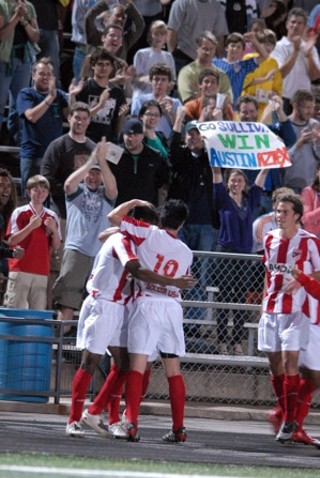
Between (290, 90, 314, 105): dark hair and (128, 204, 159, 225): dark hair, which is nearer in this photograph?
(128, 204, 159, 225): dark hair

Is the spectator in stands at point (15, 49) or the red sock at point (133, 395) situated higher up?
the spectator in stands at point (15, 49)

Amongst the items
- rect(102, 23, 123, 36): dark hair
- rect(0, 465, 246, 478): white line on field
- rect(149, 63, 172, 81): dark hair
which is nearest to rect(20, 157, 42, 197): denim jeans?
rect(149, 63, 172, 81): dark hair

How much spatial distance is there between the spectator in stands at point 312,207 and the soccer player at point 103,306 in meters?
4.49

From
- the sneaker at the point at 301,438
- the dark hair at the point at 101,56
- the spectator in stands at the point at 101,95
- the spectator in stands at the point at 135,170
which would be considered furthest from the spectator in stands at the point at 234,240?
the sneaker at the point at 301,438

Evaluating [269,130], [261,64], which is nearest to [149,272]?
[269,130]

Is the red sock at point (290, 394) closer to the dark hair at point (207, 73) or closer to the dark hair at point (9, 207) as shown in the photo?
the dark hair at point (9, 207)

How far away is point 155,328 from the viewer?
1173 centimetres

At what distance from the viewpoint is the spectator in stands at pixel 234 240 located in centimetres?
1576

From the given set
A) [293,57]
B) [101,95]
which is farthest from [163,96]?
[293,57]

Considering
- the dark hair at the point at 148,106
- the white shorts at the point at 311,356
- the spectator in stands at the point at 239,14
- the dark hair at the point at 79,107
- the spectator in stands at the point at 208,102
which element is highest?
the spectator in stands at the point at 239,14

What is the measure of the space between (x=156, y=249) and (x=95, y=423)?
163 cm

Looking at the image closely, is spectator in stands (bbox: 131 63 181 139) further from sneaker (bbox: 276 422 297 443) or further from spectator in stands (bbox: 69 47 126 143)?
sneaker (bbox: 276 422 297 443)

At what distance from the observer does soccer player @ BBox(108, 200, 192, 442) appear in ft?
38.2

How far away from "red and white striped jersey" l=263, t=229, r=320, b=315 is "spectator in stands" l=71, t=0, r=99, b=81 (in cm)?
714
